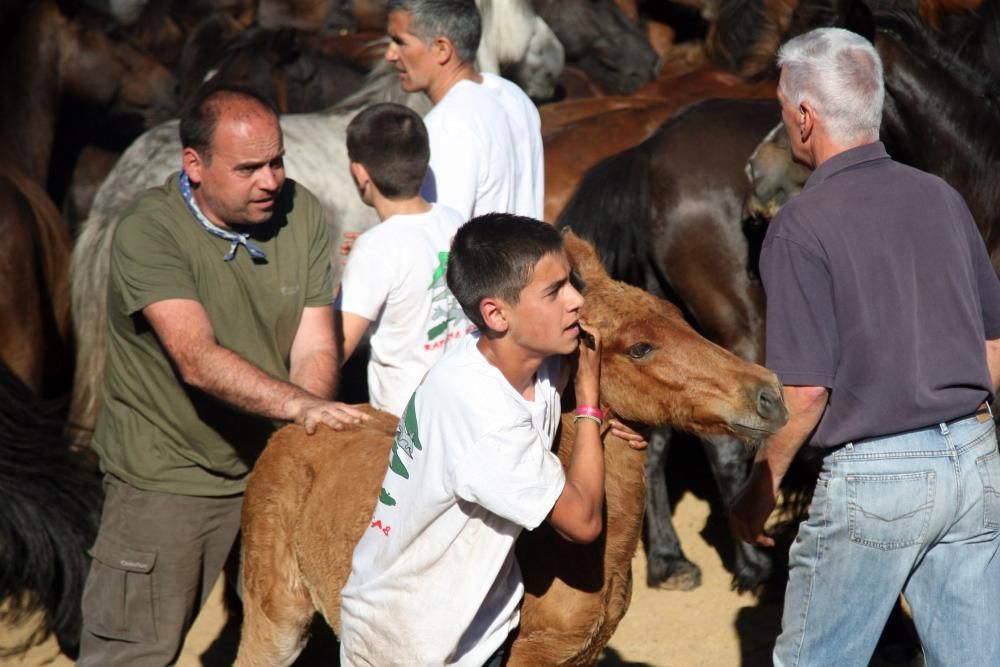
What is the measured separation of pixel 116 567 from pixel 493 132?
2.08m

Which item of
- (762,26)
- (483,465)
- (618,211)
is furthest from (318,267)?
(762,26)

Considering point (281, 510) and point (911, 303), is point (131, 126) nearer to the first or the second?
point (281, 510)

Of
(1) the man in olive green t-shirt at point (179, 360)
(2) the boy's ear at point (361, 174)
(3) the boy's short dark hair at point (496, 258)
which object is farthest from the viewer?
(2) the boy's ear at point (361, 174)

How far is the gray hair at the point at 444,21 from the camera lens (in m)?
4.64

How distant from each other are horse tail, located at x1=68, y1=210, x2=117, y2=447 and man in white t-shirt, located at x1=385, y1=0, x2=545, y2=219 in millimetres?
1961

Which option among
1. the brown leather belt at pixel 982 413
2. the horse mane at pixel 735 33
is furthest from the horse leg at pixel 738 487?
the horse mane at pixel 735 33

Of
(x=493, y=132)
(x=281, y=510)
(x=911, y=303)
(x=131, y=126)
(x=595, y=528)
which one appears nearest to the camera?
(x=595, y=528)

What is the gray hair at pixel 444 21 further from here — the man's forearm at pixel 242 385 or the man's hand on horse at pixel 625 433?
the man's hand on horse at pixel 625 433

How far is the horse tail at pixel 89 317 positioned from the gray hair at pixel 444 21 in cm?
202

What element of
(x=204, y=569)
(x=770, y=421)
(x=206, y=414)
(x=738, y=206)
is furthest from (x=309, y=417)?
(x=738, y=206)

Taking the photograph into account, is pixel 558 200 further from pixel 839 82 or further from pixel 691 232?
pixel 839 82

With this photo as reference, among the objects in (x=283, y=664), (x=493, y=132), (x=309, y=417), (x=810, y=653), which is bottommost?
(x=283, y=664)

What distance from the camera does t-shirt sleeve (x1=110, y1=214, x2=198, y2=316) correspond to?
3.59 metres

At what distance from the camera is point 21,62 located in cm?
723
